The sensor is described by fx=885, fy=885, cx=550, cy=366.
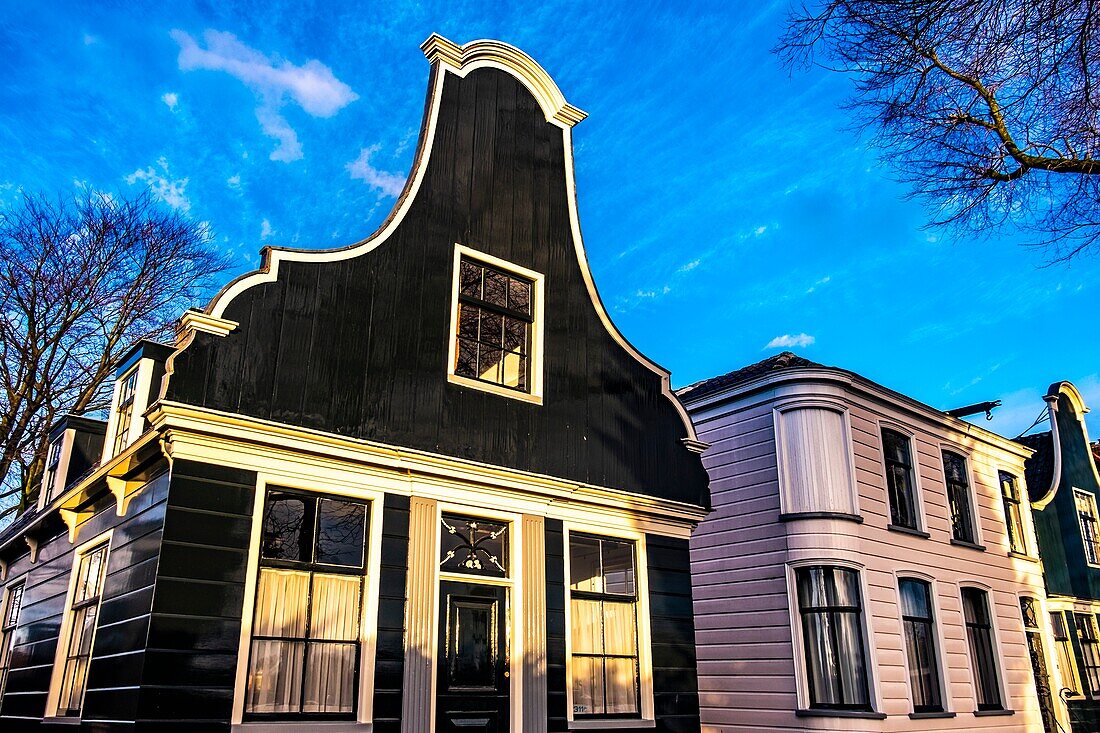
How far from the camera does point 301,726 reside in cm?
857

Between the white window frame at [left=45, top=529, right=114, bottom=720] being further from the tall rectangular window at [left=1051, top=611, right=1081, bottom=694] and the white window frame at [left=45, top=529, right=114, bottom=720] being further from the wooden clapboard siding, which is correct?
the tall rectangular window at [left=1051, top=611, right=1081, bottom=694]

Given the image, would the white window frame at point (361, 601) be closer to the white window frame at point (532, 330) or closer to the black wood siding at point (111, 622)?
the black wood siding at point (111, 622)

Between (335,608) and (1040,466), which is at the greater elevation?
(1040,466)

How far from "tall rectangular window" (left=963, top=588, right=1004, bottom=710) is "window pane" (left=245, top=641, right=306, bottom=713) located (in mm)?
13023

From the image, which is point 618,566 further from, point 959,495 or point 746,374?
point 959,495

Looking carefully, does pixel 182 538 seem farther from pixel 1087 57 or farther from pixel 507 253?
pixel 1087 57

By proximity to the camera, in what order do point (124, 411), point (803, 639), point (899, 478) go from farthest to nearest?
point (899, 478)
point (803, 639)
point (124, 411)

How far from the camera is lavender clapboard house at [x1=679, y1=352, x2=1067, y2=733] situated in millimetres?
14234

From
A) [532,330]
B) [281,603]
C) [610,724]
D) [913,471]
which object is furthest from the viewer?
[913,471]

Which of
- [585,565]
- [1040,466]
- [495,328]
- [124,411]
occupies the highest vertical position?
[1040,466]

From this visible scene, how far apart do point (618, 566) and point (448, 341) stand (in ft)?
12.6

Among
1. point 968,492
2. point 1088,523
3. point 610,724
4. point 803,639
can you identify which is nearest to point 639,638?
point 610,724

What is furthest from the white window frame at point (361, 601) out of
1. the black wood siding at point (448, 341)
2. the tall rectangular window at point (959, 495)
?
the tall rectangular window at point (959, 495)

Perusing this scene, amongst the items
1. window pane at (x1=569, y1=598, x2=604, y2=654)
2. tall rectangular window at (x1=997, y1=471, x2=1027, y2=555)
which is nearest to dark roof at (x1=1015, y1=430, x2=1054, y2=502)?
tall rectangular window at (x1=997, y1=471, x2=1027, y2=555)
